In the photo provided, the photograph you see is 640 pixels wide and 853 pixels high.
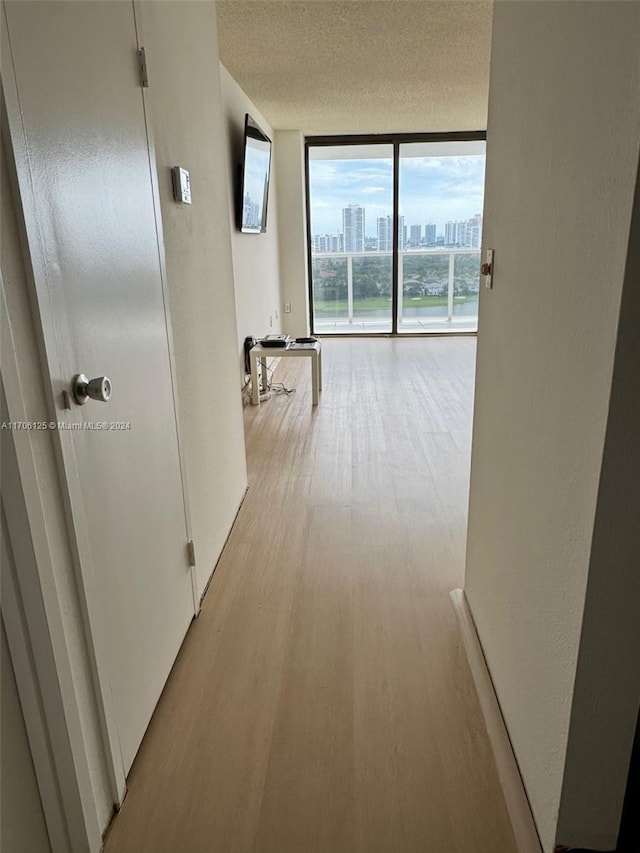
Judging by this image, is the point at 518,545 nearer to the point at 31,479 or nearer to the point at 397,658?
the point at 397,658

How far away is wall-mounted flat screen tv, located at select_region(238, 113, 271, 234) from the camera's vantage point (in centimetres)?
446

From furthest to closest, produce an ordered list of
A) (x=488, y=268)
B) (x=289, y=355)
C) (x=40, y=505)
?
(x=289, y=355), (x=488, y=268), (x=40, y=505)

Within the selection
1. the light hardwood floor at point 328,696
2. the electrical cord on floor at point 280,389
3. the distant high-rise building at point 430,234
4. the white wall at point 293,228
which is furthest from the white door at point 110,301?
the distant high-rise building at point 430,234

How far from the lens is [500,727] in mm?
1465

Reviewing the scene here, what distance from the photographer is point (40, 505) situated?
1006 millimetres

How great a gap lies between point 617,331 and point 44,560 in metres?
0.99

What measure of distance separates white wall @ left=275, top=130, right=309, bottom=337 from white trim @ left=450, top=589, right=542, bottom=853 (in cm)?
553

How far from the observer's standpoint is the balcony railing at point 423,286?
738 cm

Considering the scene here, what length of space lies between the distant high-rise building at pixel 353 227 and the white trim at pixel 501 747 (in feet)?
20.1

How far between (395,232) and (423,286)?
0.77 meters

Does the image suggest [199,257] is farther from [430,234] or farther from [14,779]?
[430,234]

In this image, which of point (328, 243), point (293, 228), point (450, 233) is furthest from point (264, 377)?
point (450, 233)

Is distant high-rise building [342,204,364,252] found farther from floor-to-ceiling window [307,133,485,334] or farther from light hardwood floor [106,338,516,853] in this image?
light hardwood floor [106,338,516,853]

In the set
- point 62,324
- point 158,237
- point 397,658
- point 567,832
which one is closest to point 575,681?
point 567,832
